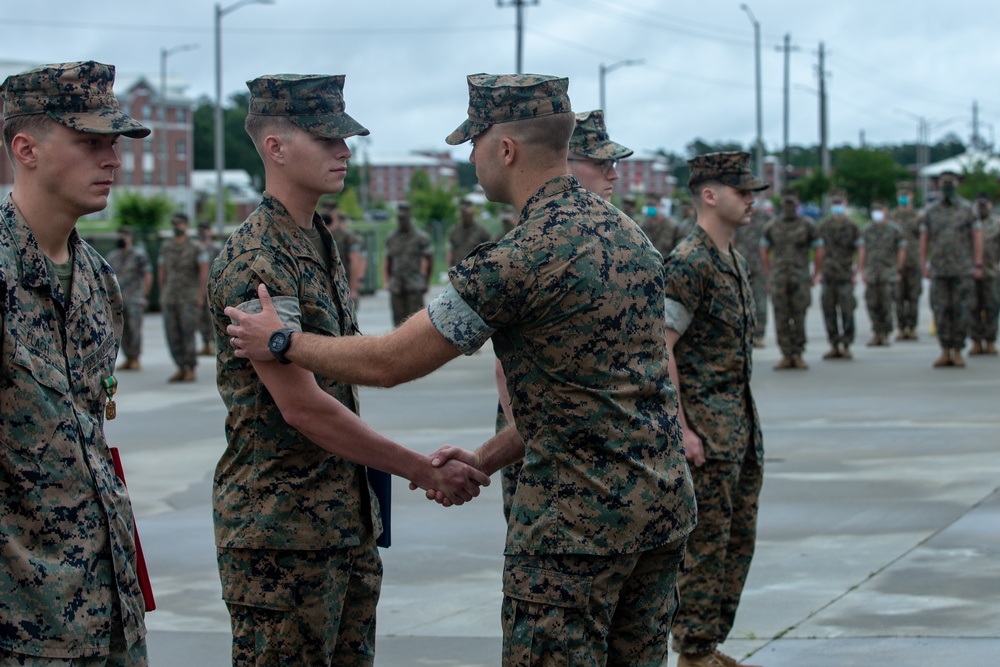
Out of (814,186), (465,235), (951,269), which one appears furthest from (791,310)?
(814,186)

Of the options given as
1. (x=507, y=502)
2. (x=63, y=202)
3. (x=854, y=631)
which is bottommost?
(x=854, y=631)

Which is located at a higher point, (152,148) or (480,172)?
(152,148)

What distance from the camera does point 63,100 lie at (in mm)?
3418

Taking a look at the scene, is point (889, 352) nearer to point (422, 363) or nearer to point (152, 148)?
point (422, 363)

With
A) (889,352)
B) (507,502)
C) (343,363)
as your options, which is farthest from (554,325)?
(889,352)

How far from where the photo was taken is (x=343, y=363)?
3.50 metres

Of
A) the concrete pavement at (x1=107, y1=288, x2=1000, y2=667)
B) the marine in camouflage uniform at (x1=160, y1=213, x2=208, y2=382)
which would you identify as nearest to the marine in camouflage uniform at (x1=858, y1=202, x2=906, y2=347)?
the concrete pavement at (x1=107, y1=288, x2=1000, y2=667)

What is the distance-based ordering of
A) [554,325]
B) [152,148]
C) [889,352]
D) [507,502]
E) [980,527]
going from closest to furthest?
[554,325] → [507,502] → [980,527] → [889,352] → [152,148]

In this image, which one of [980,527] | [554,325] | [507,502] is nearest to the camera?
[554,325]

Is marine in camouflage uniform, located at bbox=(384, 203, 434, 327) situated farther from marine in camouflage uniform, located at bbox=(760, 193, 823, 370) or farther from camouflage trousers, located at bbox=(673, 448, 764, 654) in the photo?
camouflage trousers, located at bbox=(673, 448, 764, 654)

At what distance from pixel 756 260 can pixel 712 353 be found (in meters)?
15.2

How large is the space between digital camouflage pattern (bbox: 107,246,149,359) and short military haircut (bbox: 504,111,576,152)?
617 inches

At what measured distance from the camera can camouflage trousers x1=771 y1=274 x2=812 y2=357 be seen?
16656 mm

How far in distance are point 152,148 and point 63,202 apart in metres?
112
